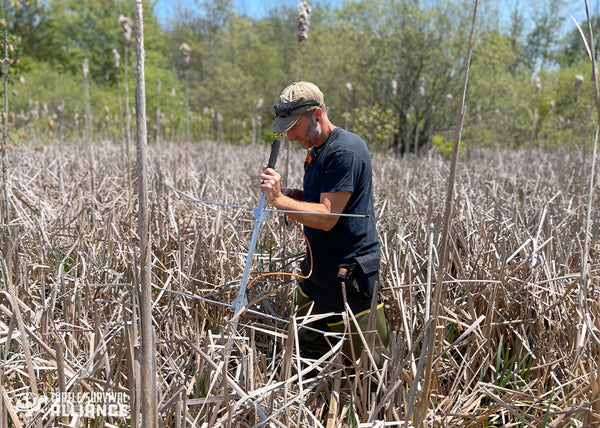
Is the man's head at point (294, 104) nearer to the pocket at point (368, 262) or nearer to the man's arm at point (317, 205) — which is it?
the man's arm at point (317, 205)

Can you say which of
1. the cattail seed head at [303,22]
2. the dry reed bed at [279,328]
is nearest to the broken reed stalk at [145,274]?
the dry reed bed at [279,328]

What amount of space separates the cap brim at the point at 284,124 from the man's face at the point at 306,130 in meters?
0.04

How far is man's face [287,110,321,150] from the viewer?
202 cm

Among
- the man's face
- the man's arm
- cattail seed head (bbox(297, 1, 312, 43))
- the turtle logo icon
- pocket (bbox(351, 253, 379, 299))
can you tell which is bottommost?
the turtle logo icon

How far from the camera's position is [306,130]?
2.04m

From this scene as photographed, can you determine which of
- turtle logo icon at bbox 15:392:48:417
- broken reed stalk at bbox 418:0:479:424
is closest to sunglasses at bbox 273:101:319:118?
broken reed stalk at bbox 418:0:479:424

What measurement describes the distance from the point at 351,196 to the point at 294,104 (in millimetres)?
455

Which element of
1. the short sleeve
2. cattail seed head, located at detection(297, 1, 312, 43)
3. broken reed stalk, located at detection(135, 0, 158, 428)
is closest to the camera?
broken reed stalk, located at detection(135, 0, 158, 428)

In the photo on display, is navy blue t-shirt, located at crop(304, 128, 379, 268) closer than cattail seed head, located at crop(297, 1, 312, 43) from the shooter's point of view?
Yes

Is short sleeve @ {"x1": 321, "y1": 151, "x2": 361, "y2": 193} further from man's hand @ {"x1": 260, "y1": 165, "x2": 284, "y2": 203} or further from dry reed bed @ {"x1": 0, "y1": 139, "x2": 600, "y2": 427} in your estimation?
dry reed bed @ {"x1": 0, "y1": 139, "x2": 600, "y2": 427}

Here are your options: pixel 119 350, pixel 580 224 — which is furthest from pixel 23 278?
pixel 580 224

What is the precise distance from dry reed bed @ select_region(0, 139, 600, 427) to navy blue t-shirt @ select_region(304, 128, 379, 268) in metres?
0.25

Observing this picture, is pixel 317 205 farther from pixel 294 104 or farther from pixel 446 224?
pixel 446 224

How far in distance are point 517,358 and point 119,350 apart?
5.38ft
